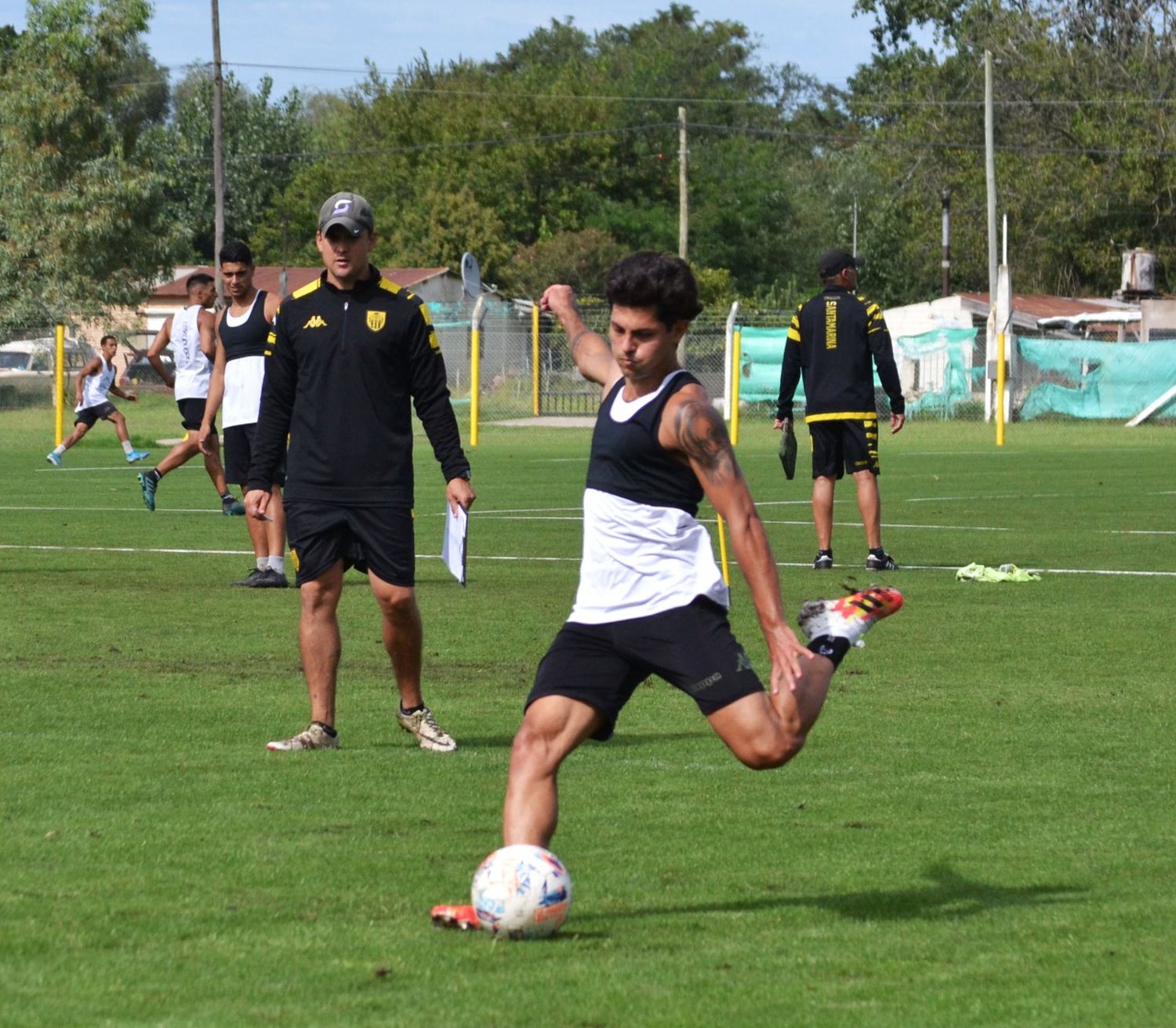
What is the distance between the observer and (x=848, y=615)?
555 cm

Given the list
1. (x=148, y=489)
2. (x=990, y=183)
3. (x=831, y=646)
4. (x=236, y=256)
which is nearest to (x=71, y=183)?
(x=990, y=183)

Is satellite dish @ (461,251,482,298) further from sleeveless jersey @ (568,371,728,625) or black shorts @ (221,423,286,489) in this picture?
sleeveless jersey @ (568,371,728,625)

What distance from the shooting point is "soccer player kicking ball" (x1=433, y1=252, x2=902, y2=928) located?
5023 millimetres

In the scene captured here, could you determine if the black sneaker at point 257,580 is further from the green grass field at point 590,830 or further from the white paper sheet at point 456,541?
the white paper sheet at point 456,541

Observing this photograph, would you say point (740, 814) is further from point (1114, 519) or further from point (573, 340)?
point (1114, 519)

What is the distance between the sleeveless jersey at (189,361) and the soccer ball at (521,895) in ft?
42.5

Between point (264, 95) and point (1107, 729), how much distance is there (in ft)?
286

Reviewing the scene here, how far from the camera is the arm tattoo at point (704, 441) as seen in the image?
500 centimetres

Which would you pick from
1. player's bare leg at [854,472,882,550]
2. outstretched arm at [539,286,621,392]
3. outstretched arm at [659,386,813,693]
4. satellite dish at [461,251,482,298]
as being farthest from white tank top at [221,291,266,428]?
outstretched arm at [659,386,813,693]

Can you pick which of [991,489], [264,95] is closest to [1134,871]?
[991,489]

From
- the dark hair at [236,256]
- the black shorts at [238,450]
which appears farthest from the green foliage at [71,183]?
the dark hair at [236,256]

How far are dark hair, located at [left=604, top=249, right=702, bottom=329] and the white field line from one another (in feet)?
29.6

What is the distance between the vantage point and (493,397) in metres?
39.8

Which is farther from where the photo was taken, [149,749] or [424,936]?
[149,749]
